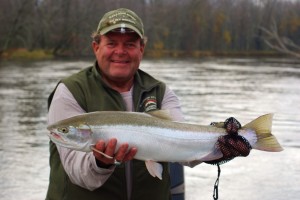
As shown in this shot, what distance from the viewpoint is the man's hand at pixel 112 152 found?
3.04m

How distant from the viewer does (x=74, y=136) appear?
10.2 ft

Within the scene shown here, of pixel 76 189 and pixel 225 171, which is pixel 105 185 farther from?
pixel 225 171

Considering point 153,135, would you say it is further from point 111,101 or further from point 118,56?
point 118,56

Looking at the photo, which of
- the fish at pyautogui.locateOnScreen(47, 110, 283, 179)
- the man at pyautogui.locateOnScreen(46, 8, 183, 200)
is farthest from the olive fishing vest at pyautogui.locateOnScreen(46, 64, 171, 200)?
the fish at pyautogui.locateOnScreen(47, 110, 283, 179)

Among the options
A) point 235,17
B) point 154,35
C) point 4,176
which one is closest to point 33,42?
point 154,35

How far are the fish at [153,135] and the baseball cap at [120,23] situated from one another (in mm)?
663

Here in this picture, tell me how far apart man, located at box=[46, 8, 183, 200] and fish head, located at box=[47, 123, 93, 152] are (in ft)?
0.37

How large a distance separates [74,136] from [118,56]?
73cm

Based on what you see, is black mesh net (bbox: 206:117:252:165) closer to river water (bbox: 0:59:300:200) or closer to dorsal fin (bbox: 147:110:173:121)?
dorsal fin (bbox: 147:110:173:121)

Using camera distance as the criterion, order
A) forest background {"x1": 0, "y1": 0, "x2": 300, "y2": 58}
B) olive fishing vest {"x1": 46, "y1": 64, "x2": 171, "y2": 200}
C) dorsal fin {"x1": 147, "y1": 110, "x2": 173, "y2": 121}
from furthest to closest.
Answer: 1. forest background {"x1": 0, "y1": 0, "x2": 300, "y2": 58}
2. olive fishing vest {"x1": 46, "y1": 64, "x2": 171, "y2": 200}
3. dorsal fin {"x1": 147, "y1": 110, "x2": 173, "y2": 121}

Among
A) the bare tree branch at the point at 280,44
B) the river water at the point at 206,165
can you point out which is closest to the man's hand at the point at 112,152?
the bare tree branch at the point at 280,44

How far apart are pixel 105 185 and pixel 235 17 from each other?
10618cm

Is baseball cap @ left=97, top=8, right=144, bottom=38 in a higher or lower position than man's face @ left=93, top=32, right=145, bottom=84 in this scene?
higher

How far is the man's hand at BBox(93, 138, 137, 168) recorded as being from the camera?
120 inches
